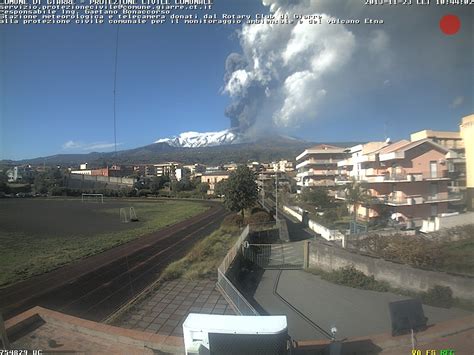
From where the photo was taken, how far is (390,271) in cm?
1123

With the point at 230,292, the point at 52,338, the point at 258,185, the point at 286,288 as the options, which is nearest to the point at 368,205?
the point at 286,288

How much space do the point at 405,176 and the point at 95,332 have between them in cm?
975

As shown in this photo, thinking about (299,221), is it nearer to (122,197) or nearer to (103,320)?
(103,320)

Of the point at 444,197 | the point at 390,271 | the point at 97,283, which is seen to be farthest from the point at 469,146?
the point at 97,283

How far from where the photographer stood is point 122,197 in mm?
54469

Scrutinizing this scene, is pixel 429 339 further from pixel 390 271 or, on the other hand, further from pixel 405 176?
pixel 390 271

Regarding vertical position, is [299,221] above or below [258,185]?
below

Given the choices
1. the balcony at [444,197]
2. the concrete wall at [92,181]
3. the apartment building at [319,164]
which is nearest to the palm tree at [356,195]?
the apartment building at [319,164]

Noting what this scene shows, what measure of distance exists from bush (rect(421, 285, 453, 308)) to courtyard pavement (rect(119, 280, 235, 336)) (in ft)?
20.6

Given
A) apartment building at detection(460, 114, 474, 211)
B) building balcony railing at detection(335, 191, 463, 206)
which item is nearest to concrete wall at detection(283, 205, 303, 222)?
building balcony railing at detection(335, 191, 463, 206)

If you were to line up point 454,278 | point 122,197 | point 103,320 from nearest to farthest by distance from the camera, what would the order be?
point 103,320, point 454,278, point 122,197

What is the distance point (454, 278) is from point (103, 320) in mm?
9969

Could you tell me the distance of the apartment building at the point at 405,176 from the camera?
27.6 feet

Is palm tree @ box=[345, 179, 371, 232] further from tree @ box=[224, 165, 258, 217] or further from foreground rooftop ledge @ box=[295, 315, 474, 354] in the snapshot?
foreground rooftop ledge @ box=[295, 315, 474, 354]
